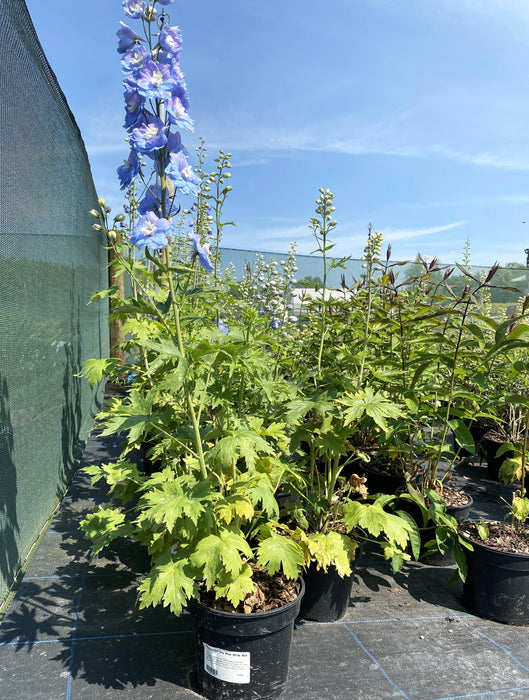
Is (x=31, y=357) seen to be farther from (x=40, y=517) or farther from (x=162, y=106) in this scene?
(x=162, y=106)

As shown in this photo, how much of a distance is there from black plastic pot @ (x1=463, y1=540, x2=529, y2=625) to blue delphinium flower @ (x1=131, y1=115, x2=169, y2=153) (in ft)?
7.01

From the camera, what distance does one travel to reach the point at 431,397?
2.57 m

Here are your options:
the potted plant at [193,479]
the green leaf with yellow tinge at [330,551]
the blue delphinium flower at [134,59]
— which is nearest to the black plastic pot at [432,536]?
the green leaf with yellow tinge at [330,551]

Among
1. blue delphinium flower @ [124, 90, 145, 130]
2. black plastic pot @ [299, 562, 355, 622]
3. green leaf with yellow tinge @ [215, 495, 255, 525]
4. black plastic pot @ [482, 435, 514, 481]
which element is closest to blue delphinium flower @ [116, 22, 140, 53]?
blue delphinium flower @ [124, 90, 145, 130]

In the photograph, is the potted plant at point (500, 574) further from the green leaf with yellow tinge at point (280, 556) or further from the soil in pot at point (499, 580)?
the green leaf with yellow tinge at point (280, 556)

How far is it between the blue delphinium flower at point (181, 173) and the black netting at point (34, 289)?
3.29 ft

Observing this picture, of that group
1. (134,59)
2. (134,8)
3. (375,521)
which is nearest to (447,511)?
(375,521)

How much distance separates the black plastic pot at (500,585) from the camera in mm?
2164

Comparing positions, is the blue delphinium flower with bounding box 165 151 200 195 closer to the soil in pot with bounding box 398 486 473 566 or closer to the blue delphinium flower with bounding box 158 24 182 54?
the blue delphinium flower with bounding box 158 24 182 54

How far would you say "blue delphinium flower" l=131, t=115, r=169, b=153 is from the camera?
1.43 metres

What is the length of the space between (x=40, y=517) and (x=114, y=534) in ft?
3.41

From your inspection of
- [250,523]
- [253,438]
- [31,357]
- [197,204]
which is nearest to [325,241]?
[197,204]

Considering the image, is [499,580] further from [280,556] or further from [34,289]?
[34,289]

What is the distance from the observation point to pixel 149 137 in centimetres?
144
